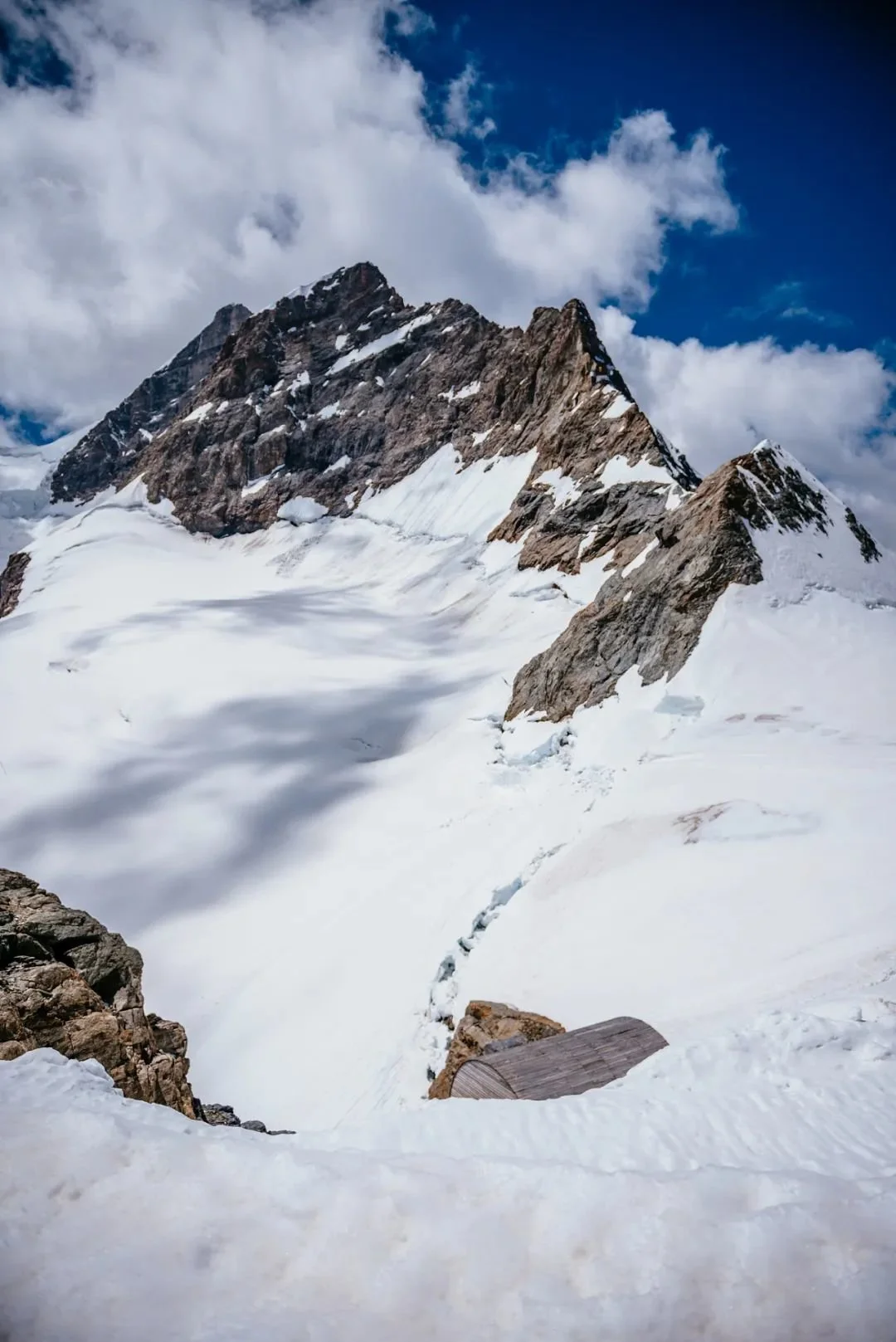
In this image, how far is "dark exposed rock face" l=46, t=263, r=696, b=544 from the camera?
2547 inches

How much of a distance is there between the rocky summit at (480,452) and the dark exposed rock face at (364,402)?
0.98ft

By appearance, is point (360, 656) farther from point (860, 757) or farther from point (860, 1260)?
point (860, 1260)

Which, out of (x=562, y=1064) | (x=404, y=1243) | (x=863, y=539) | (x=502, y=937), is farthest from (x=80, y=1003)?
(x=863, y=539)

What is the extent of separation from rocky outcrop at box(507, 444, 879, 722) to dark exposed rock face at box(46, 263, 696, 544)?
31.6m

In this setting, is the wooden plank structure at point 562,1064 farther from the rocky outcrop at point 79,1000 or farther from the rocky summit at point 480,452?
the rocky summit at point 480,452

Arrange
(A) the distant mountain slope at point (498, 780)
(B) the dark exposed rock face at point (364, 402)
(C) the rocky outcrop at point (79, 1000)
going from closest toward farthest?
(C) the rocky outcrop at point (79, 1000), (A) the distant mountain slope at point (498, 780), (B) the dark exposed rock face at point (364, 402)

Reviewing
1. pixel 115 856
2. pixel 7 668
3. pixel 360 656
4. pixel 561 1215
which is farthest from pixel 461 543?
pixel 561 1215

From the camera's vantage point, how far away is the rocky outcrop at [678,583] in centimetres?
1828

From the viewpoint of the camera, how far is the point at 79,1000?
6.86 metres

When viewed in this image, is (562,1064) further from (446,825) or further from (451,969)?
(446,825)

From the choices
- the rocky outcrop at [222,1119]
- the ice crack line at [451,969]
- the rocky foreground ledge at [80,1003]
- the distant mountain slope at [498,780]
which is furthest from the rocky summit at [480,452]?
the rocky foreground ledge at [80,1003]

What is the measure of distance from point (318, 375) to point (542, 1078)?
114m

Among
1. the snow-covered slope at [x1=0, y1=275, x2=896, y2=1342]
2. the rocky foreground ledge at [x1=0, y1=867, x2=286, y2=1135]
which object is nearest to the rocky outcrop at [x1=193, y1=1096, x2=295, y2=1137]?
the rocky foreground ledge at [x1=0, y1=867, x2=286, y2=1135]

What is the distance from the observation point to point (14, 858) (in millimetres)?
20703
